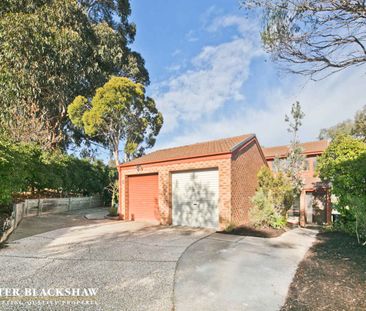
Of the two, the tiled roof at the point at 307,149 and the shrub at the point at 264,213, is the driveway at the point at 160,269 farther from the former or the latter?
the tiled roof at the point at 307,149

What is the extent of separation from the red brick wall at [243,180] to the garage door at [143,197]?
3.90m

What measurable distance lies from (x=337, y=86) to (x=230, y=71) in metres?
5.58

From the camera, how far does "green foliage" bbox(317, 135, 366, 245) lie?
30.4 feet

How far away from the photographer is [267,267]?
18.4ft

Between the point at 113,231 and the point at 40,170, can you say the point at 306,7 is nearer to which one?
the point at 113,231

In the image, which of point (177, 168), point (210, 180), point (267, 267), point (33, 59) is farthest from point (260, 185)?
point (33, 59)

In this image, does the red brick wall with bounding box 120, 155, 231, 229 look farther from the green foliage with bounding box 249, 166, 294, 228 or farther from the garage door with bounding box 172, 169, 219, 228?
the green foliage with bounding box 249, 166, 294, 228

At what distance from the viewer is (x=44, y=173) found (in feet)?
43.1

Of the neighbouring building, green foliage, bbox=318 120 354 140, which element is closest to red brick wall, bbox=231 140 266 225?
the neighbouring building

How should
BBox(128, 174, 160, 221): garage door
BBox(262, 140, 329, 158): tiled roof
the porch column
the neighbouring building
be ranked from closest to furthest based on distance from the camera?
BBox(128, 174, 160, 221): garage door
the neighbouring building
the porch column
BBox(262, 140, 329, 158): tiled roof

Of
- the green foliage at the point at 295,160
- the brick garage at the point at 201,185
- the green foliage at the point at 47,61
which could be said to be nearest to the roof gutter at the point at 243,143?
the brick garage at the point at 201,185

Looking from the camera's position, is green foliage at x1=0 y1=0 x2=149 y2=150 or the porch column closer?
green foliage at x1=0 y1=0 x2=149 y2=150

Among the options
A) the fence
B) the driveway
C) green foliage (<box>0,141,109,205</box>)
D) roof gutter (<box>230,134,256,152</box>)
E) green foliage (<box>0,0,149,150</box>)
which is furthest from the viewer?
green foliage (<box>0,0,149,150</box>)

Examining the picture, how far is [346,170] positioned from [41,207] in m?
14.2
